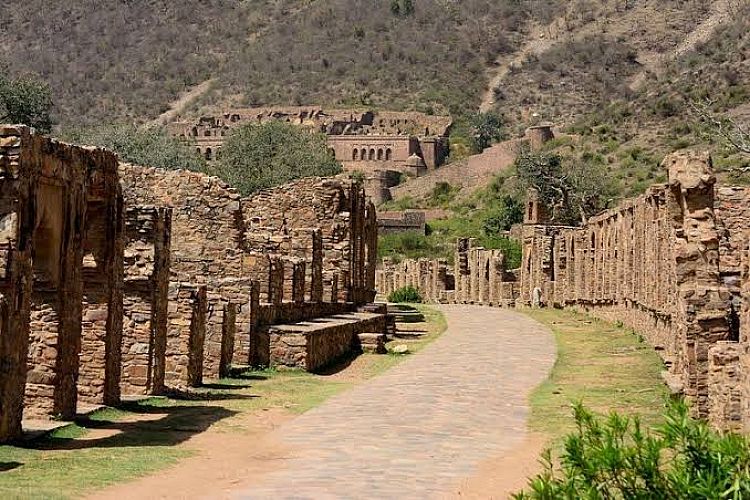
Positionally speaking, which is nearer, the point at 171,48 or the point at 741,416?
the point at 741,416

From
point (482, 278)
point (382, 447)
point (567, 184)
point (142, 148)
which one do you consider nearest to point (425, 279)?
point (482, 278)

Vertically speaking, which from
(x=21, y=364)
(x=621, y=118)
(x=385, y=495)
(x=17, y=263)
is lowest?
(x=385, y=495)

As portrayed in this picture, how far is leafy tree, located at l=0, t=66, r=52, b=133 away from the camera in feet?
181

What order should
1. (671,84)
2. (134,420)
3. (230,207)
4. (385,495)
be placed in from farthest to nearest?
1. (671,84)
2. (230,207)
3. (134,420)
4. (385,495)

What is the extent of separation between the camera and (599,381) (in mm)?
19953

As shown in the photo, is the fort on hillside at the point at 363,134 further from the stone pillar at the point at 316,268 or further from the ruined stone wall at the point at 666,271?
the stone pillar at the point at 316,268

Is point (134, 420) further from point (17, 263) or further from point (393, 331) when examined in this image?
point (393, 331)

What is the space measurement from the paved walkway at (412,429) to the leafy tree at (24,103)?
34.6 meters

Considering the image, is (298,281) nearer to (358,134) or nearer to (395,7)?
(358,134)

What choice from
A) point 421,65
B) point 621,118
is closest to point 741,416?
point 621,118

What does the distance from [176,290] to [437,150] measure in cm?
11198

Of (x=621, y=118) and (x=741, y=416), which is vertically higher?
(x=621, y=118)

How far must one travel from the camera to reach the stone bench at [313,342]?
70.7ft

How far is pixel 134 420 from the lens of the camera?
15.0 m
